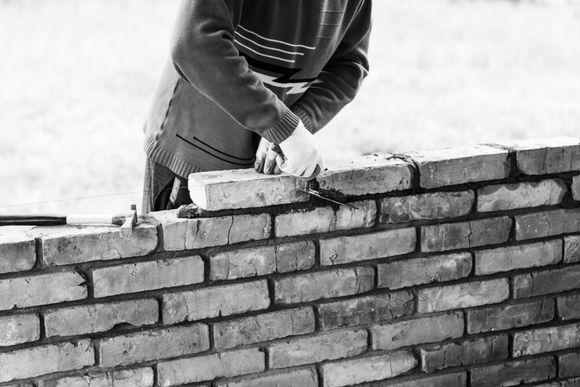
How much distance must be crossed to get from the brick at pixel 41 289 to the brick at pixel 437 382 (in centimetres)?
89

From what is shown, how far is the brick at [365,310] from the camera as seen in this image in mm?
2289

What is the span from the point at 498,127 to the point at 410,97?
0.70 metres

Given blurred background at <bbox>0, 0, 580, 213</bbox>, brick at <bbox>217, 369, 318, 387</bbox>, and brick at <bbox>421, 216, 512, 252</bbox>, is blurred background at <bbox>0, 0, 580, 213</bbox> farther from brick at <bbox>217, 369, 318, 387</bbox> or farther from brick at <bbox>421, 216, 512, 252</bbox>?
brick at <bbox>217, 369, 318, 387</bbox>

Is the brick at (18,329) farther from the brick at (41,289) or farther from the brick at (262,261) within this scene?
the brick at (262,261)

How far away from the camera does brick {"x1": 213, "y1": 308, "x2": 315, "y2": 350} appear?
86.6 inches

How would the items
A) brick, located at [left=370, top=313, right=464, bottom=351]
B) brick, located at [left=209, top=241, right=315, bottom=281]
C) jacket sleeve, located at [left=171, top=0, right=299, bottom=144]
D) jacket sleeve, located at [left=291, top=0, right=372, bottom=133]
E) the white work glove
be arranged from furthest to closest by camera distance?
brick, located at [left=370, top=313, right=464, bottom=351], jacket sleeve, located at [left=291, top=0, right=372, bottom=133], brick, located at [left=209, top=241, right=315, bottom=281], the white work glove, jacket sleeve, located at [left=171, top=0, right=299, bottom=144]

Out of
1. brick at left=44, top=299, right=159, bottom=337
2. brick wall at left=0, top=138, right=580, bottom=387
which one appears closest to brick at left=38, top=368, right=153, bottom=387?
brick wall at left=0, top=138, right=580, bottom=387

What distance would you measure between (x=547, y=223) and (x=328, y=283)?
68 centimetres

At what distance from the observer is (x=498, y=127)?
5465 millimetres

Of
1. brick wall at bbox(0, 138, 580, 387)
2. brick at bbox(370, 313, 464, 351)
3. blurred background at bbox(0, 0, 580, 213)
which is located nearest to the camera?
brick wall at bbox(0, 138, 580, 387)

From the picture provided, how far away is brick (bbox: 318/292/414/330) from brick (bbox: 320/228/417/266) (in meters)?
0.12

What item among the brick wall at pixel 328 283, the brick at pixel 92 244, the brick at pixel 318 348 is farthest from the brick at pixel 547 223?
the brick at pixel 92 244

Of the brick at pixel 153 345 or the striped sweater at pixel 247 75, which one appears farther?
the brick at pixel 153 345

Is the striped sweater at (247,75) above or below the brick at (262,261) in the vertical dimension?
above
